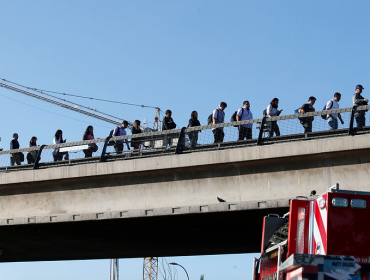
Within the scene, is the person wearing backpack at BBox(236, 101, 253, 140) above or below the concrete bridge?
above

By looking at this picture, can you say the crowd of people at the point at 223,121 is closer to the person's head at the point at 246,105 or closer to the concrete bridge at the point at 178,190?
the person's head at the point at 246,105

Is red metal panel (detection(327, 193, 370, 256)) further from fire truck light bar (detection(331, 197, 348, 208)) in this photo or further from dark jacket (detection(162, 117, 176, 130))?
dark jacket (detection(162, 117, 176, 130))

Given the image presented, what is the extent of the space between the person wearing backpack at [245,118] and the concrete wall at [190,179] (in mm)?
1029

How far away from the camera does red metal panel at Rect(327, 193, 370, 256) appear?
8992 mm

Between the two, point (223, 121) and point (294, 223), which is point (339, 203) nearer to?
point (294, 223)

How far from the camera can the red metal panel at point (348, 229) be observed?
8992 millimetres

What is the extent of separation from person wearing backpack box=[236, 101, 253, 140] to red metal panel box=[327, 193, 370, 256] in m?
7.53

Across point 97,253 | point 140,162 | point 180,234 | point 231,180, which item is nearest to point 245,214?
point 231,180

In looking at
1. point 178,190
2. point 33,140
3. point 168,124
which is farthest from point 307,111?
point 33,140

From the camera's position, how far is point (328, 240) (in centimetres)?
902

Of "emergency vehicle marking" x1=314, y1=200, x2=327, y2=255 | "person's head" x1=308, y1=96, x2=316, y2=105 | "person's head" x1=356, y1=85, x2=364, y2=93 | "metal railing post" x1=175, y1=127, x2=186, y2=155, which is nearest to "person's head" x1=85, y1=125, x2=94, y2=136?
"metal railing post" x1=175, y1=127, x2=186, y2=155

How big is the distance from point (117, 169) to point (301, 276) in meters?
10.1

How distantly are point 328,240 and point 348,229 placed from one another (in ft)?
1.24

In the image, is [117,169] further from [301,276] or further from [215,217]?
[301,276]
